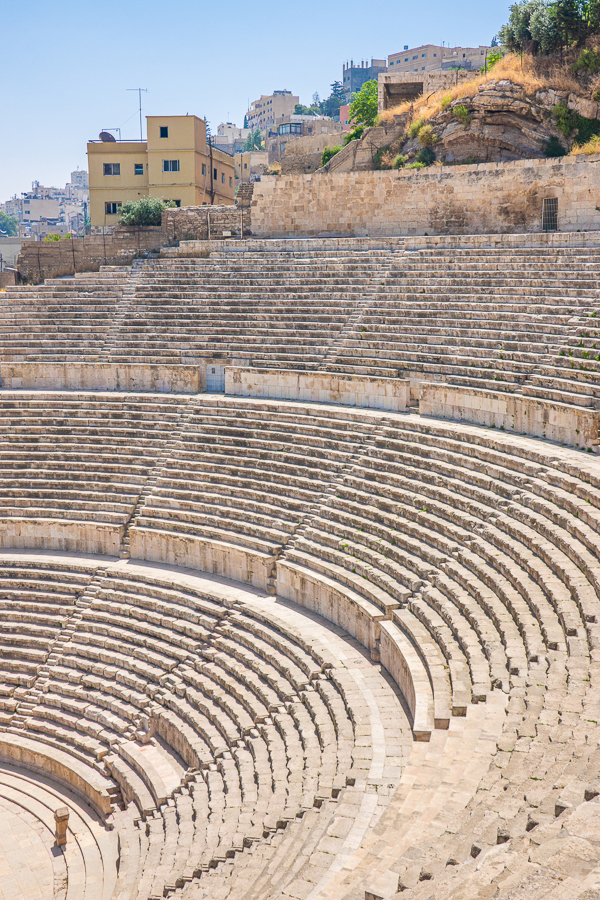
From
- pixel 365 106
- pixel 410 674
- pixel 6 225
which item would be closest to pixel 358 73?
pixel 6 225

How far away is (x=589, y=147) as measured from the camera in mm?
20734

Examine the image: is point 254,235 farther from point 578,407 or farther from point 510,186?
point 578,407

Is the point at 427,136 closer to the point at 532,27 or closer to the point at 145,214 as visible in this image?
the point at 532,27

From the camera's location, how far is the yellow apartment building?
34.8 m

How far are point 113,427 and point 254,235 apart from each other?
372 inches

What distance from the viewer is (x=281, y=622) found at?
13211mm

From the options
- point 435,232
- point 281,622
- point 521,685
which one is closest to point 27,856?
point 281,622

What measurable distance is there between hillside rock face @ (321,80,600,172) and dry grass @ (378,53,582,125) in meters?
0.16

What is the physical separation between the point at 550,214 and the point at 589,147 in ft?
8.48

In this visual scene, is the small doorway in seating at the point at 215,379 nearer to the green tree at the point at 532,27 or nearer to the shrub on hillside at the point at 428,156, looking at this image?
the shrub on hillside at the point at 428,156

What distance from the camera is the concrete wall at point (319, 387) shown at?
55.7 feet

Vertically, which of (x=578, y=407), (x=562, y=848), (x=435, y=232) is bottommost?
(x=562, y=848)

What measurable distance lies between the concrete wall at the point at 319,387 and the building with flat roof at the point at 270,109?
8834cm

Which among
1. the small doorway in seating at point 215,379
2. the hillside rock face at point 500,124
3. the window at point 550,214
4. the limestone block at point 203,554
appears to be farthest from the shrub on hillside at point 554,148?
the limestone block at point 203,554
